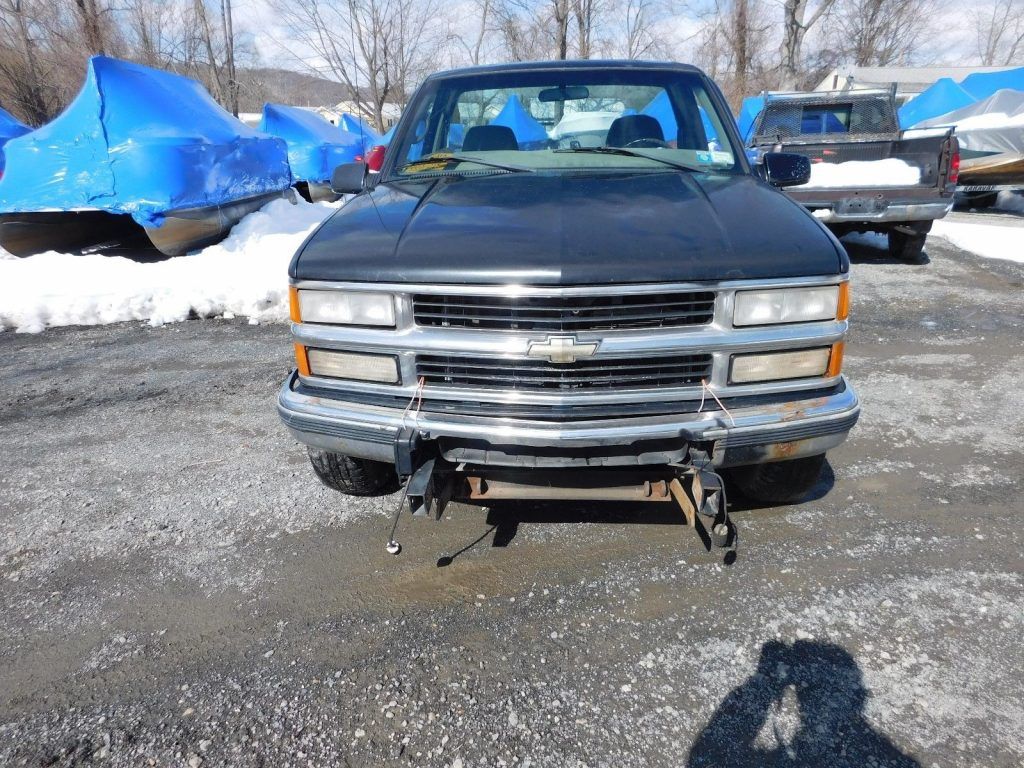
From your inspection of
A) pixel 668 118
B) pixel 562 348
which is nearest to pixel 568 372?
pixel 562 348

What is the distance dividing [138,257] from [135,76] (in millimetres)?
2458

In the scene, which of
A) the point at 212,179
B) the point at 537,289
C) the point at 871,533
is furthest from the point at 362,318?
the point at 212,179

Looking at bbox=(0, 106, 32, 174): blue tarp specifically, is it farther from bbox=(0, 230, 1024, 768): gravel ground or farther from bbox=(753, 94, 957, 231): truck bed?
bbox=(753, 94, 957, 231): truck bed

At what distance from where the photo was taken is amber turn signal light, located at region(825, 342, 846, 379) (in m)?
2.36

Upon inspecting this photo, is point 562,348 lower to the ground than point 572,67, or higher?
lower

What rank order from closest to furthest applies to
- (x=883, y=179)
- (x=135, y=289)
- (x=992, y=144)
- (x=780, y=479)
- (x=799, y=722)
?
1. (x=799, y=722)
2. (x=780, y=479)
3. (x=135, y=289)
4. (x=883, y=179)
5. (x=992, y=144)

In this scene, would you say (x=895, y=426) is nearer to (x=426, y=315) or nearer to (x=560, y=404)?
(x=560, y=404)

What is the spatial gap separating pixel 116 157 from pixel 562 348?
26.7 feet

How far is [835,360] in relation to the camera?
2369mm

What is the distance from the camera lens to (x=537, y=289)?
2115 mm

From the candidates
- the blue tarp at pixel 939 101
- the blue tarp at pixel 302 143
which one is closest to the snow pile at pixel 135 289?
the blue tarp at pixel 302 143

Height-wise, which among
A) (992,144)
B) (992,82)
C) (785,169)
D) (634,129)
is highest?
(992,82)

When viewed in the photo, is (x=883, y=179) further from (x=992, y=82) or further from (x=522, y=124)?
(x=992, y=82)

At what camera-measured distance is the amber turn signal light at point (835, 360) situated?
2.36m
